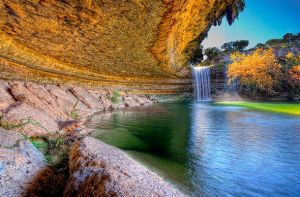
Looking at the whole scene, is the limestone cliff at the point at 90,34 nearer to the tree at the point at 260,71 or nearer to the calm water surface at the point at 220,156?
the calm water surface at the point at 220,156

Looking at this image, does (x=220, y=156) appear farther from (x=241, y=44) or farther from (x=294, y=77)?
(x=241, y=44)

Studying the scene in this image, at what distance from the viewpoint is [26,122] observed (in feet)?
19.1

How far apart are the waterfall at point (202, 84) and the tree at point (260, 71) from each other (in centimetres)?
404

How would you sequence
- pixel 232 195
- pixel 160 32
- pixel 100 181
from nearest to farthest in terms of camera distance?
1. pixel 100 181
2. pixel 232 195
3. pixel 160 32

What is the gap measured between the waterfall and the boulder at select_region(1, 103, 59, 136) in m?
27.4

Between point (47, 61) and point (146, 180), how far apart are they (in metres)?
13.5

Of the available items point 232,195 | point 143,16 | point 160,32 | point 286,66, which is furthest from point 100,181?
point 286,66

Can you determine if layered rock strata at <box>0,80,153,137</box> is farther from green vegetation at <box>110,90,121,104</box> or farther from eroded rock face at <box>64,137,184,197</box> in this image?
eroded rock face at <box>64,137,184,197</box>

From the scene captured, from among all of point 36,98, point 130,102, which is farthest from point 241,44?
point 36,98

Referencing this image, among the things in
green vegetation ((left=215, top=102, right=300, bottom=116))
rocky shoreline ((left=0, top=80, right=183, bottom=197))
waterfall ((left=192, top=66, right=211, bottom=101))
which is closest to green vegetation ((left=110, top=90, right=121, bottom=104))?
green vegetation ((left=215, top=102, right=300, bottom=116))

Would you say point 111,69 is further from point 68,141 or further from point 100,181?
point 100,181

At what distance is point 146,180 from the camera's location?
9.71 feet

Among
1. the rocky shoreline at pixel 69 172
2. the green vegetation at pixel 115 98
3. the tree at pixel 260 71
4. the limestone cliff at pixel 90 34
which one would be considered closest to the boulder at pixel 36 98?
the limestone cliff at pixel 90 34

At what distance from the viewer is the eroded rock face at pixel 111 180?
101 inches
